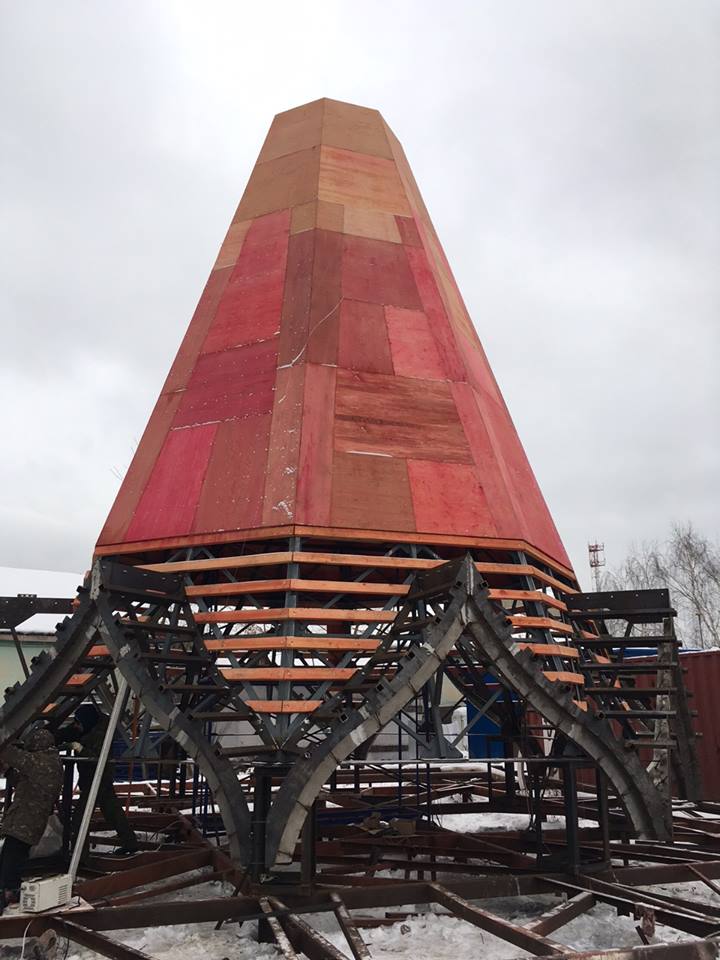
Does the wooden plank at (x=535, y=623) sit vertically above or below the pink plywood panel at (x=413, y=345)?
below

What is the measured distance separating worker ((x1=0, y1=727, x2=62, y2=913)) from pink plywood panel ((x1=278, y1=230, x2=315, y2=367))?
5.79m

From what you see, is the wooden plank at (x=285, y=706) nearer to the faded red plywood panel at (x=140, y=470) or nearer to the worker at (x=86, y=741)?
the worker at (x=86, y=741)

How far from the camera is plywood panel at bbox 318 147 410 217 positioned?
1268 centimetres

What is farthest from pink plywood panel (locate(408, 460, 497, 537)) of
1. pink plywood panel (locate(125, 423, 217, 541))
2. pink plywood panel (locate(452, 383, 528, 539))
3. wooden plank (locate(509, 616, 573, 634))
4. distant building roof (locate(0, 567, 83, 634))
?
distant building roof (locate(0, 567, 83, 634))

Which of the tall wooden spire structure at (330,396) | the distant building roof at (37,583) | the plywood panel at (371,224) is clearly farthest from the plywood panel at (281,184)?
the distant building roof at (37,583)

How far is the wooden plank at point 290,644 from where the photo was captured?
7965 mm

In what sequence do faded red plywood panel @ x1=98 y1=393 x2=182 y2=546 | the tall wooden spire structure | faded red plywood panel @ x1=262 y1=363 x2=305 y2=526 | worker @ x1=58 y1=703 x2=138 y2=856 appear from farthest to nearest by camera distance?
faded red plywood panel @ x1=98 y1=393 x2=182 y2=546 → the tall wooden spire structure → faded red plywood panel @ x1=262 y1=363 x2=305 y2=526 → worker @ x1=58 y1=703 x2=138 y2=856

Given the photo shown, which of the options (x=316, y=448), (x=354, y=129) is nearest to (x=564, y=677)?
(x=316, y=448)

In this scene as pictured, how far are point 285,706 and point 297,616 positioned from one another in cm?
96

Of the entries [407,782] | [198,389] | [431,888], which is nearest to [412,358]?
[198,389]

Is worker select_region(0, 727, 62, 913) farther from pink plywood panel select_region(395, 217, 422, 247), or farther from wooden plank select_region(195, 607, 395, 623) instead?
pink plywood panel select_region(395, 217, 422, 247)

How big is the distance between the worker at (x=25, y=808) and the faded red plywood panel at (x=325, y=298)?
593 cm

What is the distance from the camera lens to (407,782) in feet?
59.2

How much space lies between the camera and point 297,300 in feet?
37.2
